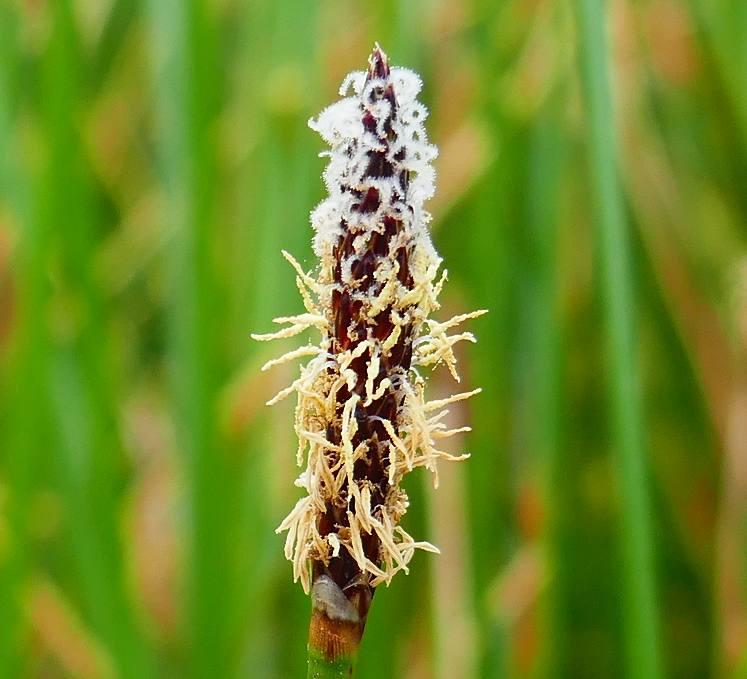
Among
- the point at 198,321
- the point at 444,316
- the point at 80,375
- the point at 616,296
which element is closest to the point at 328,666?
the point at 616,296

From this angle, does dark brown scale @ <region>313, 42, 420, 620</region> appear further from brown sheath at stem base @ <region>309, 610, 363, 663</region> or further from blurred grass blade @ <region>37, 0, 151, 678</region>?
blurred grass blade @ <region>37, 0, 151, 678</region>

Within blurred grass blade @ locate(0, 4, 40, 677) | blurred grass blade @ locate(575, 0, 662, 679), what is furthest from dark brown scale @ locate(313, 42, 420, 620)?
blurred grass blade @ locate(0, 4, 40, 677)

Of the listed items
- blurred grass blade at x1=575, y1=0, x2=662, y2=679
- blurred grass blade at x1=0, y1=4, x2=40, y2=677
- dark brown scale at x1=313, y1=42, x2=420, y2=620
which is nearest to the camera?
dark brown scale at x1=313, y1=42, x2=420, y2=620

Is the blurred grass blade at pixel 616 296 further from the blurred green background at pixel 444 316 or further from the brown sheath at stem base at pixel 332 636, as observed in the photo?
the brown sheath at stem base at pixel 332 636

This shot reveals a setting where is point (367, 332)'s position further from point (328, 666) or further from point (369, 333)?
point (328, 666)

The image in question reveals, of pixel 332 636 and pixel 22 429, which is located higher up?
pixel 22 429

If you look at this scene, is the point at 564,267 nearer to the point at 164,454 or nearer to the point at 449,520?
the point at 449,520

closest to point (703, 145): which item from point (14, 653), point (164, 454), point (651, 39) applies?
point (651, 39)
